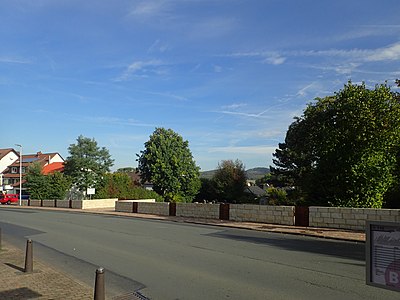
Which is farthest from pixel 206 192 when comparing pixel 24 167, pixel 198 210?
pixel 24 167

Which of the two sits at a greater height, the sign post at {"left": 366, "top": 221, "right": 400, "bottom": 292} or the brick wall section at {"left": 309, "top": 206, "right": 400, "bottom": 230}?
the sign post at {"left": 366, "top": 221, "right": 400, "bottom": 292}

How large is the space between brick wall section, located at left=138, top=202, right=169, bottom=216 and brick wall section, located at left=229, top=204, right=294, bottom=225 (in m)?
7.00

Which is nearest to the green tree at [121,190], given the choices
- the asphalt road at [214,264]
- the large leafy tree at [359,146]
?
the large leafy tree at [359,146]

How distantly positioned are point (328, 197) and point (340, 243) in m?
7.99

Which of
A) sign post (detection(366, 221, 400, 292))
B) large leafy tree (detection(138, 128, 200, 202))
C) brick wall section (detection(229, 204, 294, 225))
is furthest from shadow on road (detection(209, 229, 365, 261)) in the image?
large leafy tree (detection(138, 128, 200, 202))

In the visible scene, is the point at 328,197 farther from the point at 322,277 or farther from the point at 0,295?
the point at 0,295

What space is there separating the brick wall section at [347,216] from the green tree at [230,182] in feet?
124

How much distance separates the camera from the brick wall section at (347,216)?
16.2 metres

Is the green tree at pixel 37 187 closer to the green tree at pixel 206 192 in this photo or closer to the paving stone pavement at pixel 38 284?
the green tree at pixel 206 192

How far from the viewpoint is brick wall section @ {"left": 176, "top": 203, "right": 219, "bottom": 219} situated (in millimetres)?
24483

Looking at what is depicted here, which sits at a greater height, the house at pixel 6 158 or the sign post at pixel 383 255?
the house at pixel 6 158

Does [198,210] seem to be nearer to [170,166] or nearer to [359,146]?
[359,146]

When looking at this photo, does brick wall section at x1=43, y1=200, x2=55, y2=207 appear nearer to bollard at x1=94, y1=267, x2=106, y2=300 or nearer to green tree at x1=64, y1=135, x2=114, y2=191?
green tree at x1=64, y1=135, x2=114, y2=191

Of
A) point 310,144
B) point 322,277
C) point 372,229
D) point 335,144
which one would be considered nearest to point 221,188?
point 310,144
